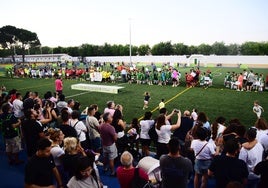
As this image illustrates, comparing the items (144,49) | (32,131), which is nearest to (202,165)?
(32,131)

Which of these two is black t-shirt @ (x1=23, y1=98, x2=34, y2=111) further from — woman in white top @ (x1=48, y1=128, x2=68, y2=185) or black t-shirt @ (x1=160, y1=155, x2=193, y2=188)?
black t-shirt @ (x1=160, y1=155, x2=193, y2=188)

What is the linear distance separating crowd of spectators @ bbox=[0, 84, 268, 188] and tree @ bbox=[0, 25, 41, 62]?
4172 inches

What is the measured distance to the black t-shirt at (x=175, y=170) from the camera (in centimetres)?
434

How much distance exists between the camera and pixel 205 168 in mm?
5871

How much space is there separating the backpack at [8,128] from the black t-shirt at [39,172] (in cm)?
391

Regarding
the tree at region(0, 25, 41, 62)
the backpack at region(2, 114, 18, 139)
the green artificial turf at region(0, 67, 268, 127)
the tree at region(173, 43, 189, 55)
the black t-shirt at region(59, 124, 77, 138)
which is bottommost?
the green artificial turf at region(0, 67, 268, 127)

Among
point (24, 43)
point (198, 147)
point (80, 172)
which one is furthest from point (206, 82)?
point (24, 43)

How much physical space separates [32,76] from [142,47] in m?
72.8

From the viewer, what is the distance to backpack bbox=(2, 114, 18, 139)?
25.7 feet

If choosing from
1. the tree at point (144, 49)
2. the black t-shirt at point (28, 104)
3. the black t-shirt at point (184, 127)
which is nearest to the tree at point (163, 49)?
the tree at point (144, 49)

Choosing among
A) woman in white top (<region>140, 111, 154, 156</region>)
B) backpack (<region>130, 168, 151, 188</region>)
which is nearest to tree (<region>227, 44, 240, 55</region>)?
woman in white top (<region>140, 111, 154, 156</region>)

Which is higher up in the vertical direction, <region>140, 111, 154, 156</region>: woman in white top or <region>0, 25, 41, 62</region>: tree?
<region>0, 25, 41, 62</region>: tree

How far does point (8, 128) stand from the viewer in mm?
7883

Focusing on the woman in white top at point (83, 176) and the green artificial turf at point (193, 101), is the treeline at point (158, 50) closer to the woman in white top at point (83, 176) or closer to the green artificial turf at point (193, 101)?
the green artificial turf at point (193, 101)
